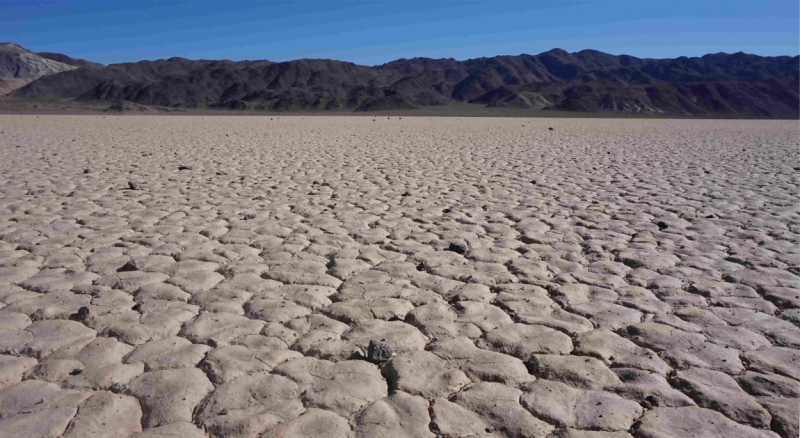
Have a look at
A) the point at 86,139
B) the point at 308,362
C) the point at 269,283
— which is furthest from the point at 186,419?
the point at 86,139

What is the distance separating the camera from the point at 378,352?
7.19 ft

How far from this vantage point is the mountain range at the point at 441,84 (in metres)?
60.9

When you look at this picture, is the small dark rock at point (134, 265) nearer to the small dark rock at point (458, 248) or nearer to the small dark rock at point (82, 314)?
the small dark rock at point (82, 314)

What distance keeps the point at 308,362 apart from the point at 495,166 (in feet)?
20.5

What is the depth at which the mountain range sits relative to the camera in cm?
6094

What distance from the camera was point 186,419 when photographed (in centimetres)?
183

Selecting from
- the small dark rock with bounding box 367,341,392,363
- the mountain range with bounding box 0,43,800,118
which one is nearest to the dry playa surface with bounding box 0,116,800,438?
the small dark rock with bounding box 367,341,392,363

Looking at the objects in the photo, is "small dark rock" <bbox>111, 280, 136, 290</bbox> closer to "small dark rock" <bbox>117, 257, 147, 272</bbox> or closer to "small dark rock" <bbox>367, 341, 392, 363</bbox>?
"small dark rock" <bbox>117, 257, 147, 272</bbox>

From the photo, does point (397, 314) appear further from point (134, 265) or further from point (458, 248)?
point (134, 265)

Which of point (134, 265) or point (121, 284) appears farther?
point (134, 265)

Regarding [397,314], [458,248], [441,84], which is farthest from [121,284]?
[441,84]

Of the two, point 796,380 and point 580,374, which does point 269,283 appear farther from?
point 796,380

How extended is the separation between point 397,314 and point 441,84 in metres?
97.9

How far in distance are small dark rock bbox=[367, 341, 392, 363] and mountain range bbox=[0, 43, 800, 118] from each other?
180ft
